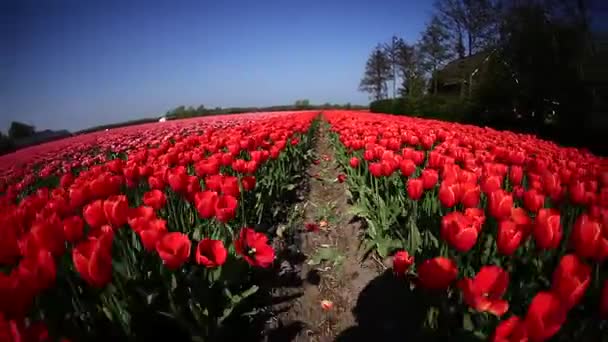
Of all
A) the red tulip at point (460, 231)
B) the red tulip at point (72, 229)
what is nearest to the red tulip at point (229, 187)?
the red tulip at point (72, 229)

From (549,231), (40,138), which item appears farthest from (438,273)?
(40,138)

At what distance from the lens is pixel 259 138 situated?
223 inches

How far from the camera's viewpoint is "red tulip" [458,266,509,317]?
4.69 ft

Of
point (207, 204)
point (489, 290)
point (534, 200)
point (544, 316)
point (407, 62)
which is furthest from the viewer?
point (407, 62)

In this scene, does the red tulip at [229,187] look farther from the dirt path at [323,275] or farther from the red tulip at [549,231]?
the red tulip at [549,231]

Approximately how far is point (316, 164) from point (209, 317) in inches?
259

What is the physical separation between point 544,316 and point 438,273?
1.45 ft

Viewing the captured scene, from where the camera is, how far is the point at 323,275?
135 inches

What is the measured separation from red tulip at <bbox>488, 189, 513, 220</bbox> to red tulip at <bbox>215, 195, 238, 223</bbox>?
162 centimetres

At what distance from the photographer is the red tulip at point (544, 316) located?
3.84 ft

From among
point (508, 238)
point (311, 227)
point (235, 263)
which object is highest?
point (508, 238)

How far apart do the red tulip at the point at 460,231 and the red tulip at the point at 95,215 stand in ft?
6.64

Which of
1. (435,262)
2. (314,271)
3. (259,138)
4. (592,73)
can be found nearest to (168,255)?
(435,262)

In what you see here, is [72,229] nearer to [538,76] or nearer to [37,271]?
[37,271]
